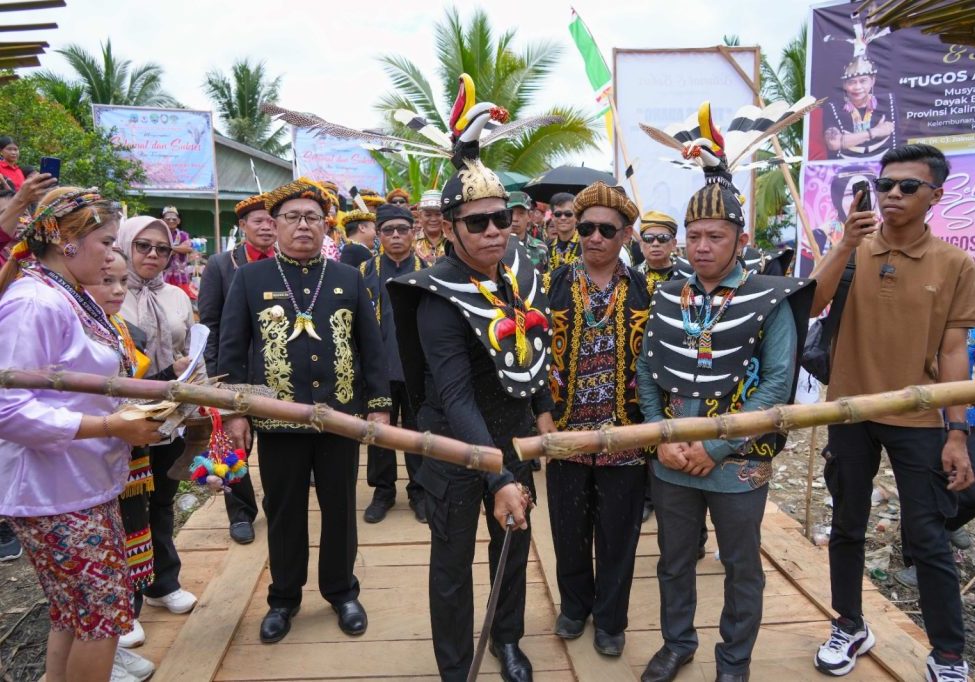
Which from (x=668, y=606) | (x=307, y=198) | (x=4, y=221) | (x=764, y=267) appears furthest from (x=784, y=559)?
(x=4, y=221)

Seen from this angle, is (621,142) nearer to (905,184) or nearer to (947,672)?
(905,184)

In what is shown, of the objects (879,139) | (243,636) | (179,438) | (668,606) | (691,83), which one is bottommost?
(243,636)

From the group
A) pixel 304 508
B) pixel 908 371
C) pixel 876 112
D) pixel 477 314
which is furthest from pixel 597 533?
pixel 876 112

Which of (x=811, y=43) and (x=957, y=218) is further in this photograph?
(x=811, y=43)

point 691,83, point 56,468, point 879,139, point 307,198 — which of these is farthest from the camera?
point 691,83

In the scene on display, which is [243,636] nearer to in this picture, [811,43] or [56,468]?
[56,468]

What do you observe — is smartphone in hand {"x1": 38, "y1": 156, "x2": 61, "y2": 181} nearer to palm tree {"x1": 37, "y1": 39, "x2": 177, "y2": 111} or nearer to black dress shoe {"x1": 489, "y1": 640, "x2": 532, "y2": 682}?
black dress shoe {"x1": 489, "y1": 640, "x2": 532, "y2": 682}

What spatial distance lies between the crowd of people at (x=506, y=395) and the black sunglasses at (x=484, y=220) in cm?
1

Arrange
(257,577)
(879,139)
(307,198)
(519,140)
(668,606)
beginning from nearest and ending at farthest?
(668,606), (307,198), (257,577), (879,139), (519,140)

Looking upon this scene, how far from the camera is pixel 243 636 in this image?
128 inches

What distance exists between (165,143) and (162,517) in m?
13.5

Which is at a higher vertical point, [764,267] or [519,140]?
[519,140]

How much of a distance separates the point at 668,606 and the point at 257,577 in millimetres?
2247

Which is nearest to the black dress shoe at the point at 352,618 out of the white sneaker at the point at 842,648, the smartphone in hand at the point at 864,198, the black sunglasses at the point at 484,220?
the black sunglasses at the point at 484,220
